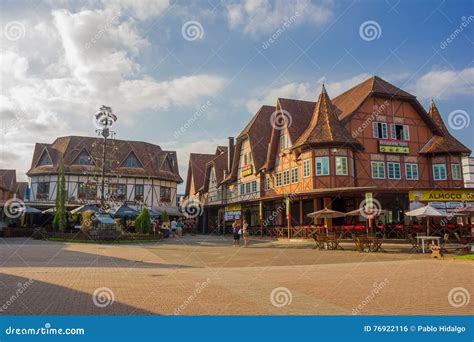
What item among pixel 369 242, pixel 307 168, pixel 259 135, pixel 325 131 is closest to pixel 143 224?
pixel 307 168

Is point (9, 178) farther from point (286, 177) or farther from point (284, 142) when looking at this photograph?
point (286, 177)

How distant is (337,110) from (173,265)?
2386 centimetres

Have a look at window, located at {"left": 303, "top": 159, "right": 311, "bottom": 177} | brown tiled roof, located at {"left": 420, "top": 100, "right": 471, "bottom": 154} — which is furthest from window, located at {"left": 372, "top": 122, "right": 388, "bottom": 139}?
window, located at {"left": 303, "top": 159, "right": 311, "bottom": 177}

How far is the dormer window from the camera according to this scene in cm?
4524

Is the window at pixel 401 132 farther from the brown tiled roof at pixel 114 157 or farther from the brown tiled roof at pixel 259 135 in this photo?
the brown tiled roof at pixel 114 157

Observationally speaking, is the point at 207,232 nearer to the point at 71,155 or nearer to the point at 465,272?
the point at 71,155

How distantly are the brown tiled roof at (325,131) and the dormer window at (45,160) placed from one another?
1150 inches

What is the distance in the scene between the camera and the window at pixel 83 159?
4497 cm

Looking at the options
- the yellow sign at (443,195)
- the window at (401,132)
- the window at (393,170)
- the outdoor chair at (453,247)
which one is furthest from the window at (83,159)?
the outdoor chair at (453,247)

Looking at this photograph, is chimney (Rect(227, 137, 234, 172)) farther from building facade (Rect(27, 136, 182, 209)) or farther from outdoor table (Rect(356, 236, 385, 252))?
outdoor table (Rect(356, 236, 385, 252))

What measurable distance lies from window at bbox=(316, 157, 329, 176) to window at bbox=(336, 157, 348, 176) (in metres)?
0.73

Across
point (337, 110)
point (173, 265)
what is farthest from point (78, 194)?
point (173, 265)

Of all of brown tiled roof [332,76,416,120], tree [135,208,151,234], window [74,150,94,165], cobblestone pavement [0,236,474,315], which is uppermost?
brown tiled roof [332,76,416,120]

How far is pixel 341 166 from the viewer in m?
28.6
